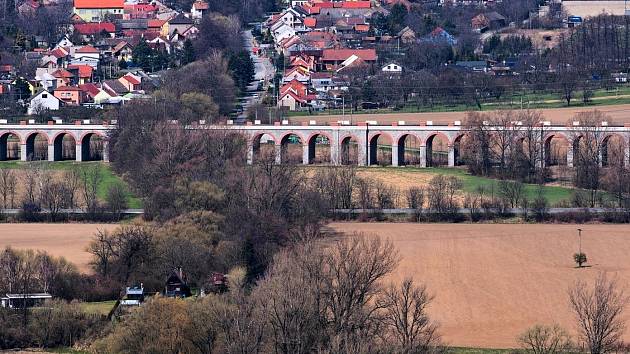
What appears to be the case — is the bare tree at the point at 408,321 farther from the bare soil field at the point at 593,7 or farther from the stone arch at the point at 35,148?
the bare soil field at the point at 593,7

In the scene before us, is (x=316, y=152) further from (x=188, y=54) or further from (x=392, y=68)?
(x=188, y=54)

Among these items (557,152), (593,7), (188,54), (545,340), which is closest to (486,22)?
(593,7)

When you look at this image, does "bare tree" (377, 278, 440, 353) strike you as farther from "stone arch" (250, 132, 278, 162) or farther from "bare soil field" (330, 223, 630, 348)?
→ "stone arch" (250, 132, 278, 162)

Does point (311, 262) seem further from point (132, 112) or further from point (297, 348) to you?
point (132, 112)

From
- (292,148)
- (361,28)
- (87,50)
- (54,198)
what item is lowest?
(54,198)

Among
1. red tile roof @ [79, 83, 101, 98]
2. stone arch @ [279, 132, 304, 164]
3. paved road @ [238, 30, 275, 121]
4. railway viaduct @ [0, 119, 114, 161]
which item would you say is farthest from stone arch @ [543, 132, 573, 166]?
red tile roof @ [79, 83, 101, 98]

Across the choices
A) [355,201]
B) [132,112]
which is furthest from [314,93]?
[355,201]

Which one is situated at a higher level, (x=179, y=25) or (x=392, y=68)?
(x=179, y=25)


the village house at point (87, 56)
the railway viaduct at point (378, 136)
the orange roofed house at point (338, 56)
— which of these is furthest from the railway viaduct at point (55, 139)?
the orange roofed house at point (338, 56)
